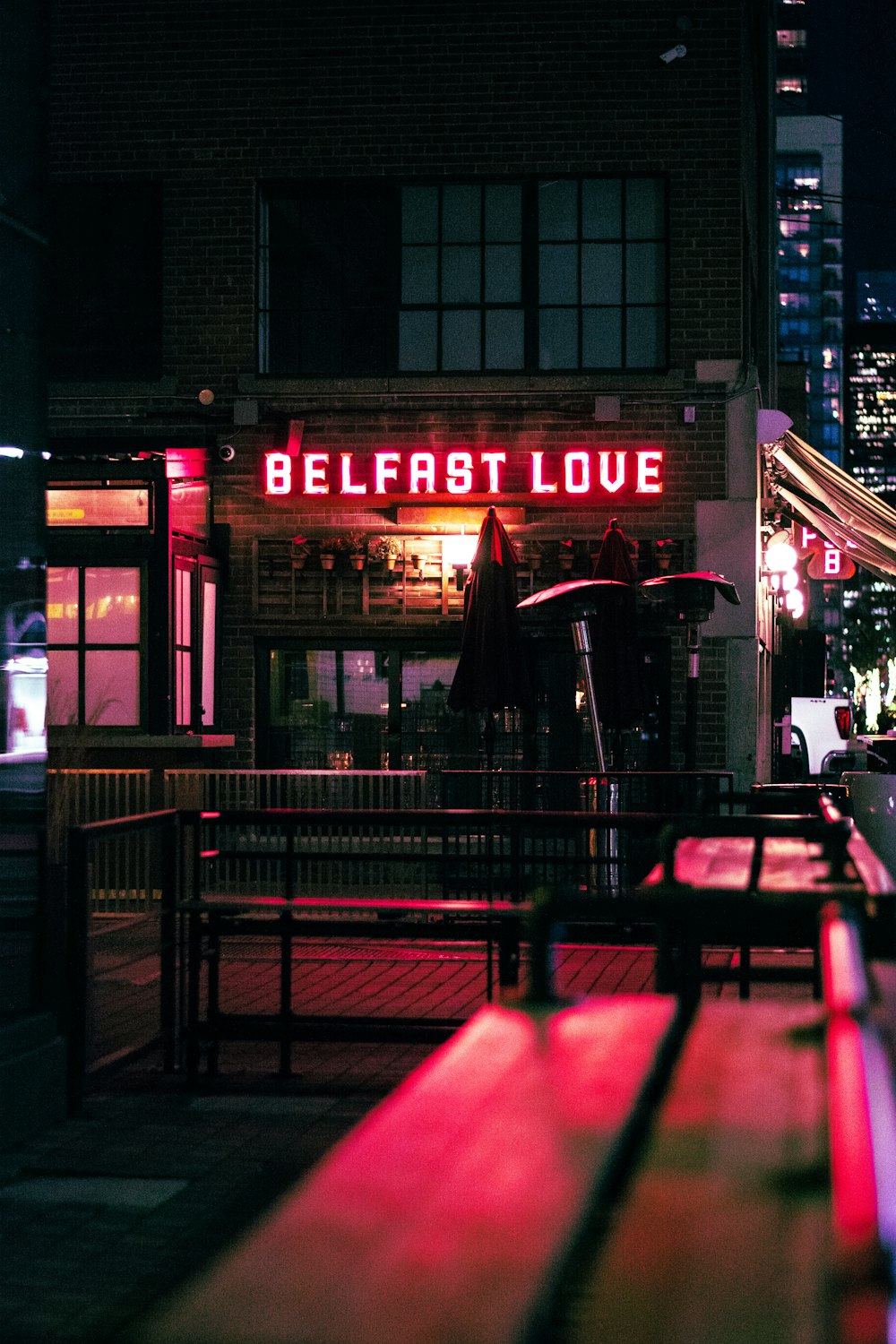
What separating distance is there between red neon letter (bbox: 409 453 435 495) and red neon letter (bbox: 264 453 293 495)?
3.88 feet

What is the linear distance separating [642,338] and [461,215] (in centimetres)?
214

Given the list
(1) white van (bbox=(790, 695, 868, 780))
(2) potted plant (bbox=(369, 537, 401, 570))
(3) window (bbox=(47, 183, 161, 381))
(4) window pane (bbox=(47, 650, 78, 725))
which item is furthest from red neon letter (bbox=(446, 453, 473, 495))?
(1) white van (bbox=(790, 695, 868, 780))

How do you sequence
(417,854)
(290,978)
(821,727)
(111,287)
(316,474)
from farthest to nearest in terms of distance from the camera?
1. (821,727)
2. (111,287)
3. (316,474)
4. (417,854)
5. (290,978)

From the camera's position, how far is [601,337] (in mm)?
15742

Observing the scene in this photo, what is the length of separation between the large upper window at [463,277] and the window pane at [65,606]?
2786 millimetres

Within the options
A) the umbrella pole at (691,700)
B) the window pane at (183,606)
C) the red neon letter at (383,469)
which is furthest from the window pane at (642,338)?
the window pane at (183,606)

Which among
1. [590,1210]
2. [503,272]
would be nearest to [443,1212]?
[590,1210]

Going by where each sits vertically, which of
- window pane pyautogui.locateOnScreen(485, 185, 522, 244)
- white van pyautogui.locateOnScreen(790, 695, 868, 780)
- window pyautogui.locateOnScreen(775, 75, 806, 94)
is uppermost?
window pyautogui.locateOnScreen(775, 75, 806, 94)

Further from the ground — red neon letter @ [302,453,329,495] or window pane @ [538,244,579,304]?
window pane @ [538,244,579,304]

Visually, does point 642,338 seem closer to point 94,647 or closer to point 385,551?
point 385,551

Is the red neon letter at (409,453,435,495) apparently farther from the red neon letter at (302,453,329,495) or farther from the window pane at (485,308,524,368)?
the window pane at (485,308,524,368)

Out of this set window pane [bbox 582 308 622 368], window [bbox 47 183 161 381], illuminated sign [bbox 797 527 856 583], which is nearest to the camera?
window pane [bbox 582 308 622 368]

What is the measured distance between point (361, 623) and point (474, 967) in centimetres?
517

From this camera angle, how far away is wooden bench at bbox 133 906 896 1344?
1.58 metres
